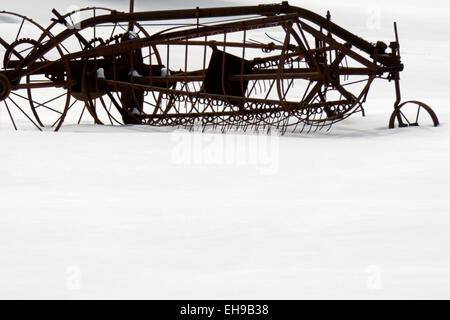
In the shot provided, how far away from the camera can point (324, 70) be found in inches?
389

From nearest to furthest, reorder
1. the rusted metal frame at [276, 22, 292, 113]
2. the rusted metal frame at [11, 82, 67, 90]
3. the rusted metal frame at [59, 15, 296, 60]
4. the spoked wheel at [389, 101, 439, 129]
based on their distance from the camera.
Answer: the rusted metal frame at [276, 22, 292, 113] → the rusted metal frame at [59, 15, 296, 60] → the spoked wheel at [389, 101, 439, 129] → the rusted metal frame at [11, 82, 67, 90]

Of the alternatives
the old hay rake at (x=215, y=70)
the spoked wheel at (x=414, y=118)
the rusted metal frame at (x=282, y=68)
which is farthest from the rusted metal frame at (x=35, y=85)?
the spoked wheel at (x=414, y=118)

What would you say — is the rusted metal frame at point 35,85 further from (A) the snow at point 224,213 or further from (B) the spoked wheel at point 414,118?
(B) the spoked wheel at point 414,118

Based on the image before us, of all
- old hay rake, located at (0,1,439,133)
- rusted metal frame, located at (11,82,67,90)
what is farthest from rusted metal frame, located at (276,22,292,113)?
rusted metal frame, located at (11,82,67,90)

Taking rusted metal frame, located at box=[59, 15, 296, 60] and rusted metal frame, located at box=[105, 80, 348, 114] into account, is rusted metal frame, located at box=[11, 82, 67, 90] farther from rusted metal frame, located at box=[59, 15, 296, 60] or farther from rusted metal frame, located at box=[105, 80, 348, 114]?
A: rusted metal frame, located at box=[105, 80, 348, 114]

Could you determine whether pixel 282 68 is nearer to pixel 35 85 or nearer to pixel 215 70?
pixel 215 70

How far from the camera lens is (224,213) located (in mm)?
6082

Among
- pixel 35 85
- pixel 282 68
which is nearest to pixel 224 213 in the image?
pixel 282 68

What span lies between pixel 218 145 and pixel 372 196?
280 centimetres

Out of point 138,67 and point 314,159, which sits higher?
point 138,67

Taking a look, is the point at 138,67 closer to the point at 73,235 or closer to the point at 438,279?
the point at 73,235

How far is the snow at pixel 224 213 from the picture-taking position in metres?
4.56

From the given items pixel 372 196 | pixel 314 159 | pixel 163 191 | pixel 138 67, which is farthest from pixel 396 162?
pixel 138 67

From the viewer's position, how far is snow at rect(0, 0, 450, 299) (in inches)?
180
